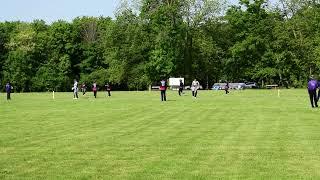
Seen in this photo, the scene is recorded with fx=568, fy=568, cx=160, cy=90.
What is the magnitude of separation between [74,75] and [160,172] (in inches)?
3942

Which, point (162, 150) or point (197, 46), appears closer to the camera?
point (162, 150)

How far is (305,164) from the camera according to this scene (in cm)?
1109

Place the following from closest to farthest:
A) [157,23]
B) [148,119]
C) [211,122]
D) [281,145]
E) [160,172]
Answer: [160,172], [281,145], [211,122], [148,119], [157,23]

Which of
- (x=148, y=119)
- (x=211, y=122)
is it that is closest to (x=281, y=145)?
(x=211, y=122)

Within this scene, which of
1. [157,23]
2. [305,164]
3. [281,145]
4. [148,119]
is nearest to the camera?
[305,164]

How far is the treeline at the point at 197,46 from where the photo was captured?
9119cm

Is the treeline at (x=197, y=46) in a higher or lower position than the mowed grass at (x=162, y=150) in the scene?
higher

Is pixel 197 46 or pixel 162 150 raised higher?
pixel 197 46

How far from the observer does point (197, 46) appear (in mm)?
97062

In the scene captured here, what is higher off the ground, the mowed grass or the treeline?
the treeline

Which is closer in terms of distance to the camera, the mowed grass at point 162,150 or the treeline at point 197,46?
the mowed grass at point 162,150

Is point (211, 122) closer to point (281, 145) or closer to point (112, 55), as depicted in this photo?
point (281, 145)

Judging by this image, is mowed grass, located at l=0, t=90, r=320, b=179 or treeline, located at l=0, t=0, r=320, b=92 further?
treeline, located at l=0, t=0, r=320, b=92

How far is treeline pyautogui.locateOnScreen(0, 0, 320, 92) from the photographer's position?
91.2 m
